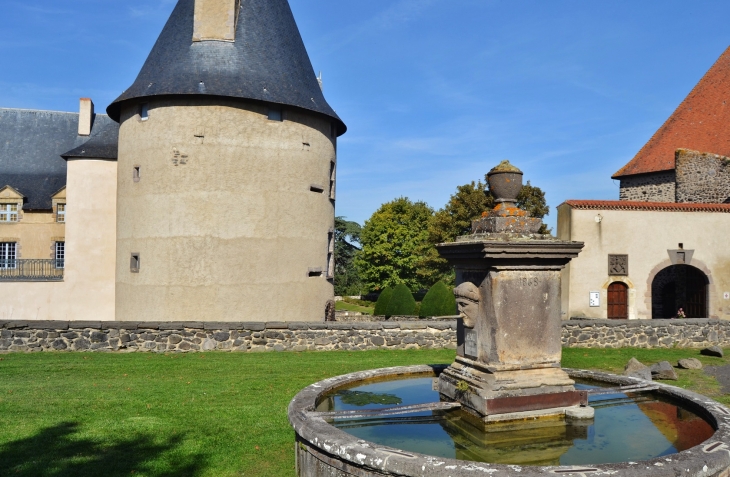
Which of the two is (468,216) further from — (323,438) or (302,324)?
(323,438)

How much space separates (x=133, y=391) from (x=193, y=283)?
8.63m

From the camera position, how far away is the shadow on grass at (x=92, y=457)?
6.07 meters

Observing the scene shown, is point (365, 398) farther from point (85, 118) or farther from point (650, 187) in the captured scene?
point (85, 118)

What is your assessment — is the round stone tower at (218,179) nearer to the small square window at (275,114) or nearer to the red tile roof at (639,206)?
the small square window at (275,114)

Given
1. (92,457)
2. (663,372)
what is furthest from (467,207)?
(92,457)

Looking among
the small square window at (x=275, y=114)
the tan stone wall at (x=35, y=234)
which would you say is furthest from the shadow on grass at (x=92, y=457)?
the tan stone wall at (x=35, y=234)

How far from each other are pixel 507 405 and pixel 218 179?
49.1 feet

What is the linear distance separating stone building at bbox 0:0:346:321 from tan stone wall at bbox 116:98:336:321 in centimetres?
3

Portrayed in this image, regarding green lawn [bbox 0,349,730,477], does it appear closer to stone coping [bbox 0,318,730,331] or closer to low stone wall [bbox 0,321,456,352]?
low stone wall [bbox 0,321,456,352]

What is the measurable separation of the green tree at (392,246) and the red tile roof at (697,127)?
75.7 ft

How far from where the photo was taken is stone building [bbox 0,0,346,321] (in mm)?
18438

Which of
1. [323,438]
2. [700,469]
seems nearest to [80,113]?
[323,438]

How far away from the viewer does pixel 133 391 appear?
32.5 ft

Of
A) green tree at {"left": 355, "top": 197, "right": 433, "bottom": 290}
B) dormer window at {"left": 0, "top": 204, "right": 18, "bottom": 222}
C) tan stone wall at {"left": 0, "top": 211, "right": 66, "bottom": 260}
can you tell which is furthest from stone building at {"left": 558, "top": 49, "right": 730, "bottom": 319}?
green tree at {"left": 355, "top": 197, "right": 433, "bottom": 290}
